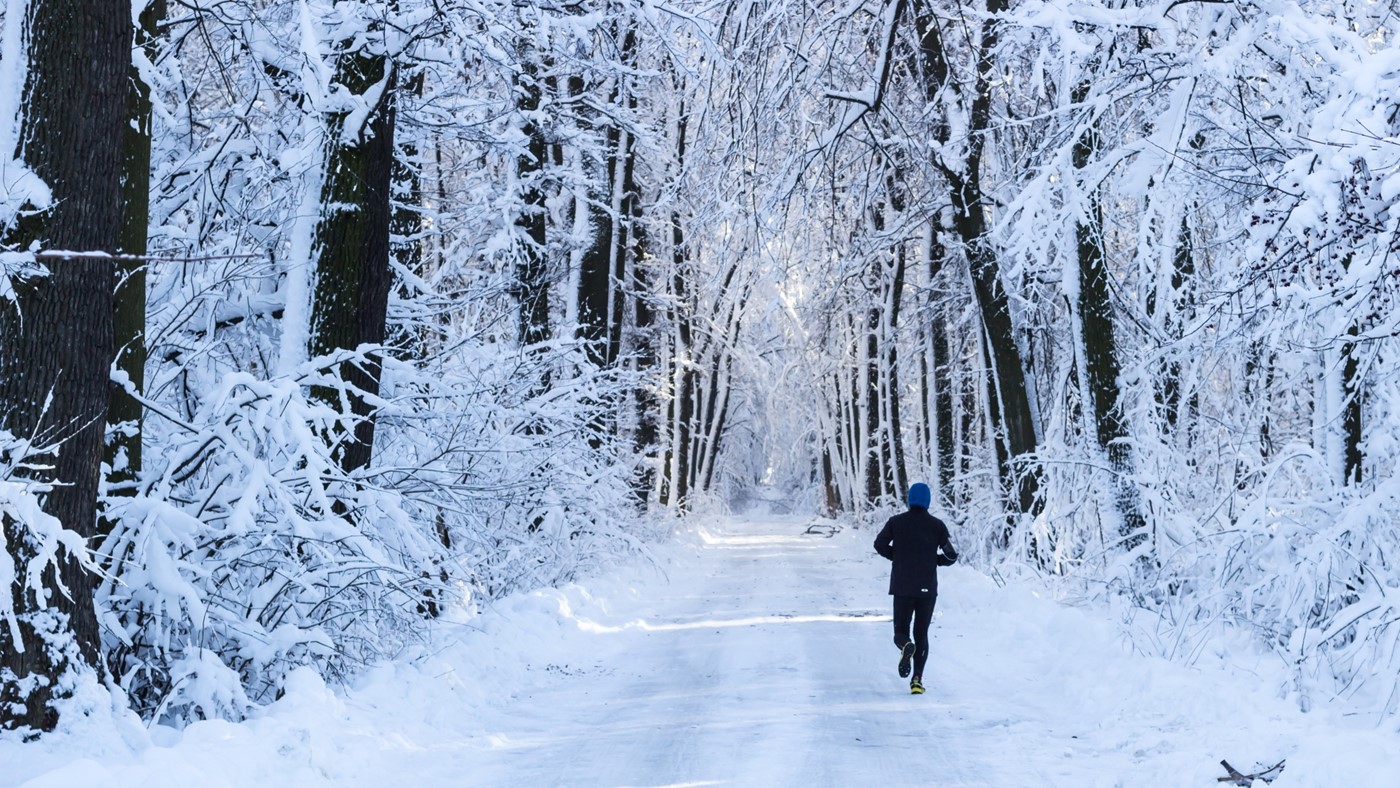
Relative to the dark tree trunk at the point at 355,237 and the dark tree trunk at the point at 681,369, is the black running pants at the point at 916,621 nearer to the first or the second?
the dark tree trunk at the point at 355,237

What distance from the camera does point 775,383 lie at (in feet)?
136

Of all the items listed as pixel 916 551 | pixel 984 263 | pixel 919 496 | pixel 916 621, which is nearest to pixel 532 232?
pixel 984 263

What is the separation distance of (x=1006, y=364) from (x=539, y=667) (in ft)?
26.7

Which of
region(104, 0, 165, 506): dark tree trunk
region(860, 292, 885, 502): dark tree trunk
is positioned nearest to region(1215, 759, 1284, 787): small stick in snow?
region(104, 0, 165, 506): dark tree trunk

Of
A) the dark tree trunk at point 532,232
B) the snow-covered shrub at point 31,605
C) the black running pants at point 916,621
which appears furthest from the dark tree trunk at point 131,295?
the dark tree trunk at point 532,232

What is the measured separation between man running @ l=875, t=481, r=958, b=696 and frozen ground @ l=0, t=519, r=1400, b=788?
0.45m

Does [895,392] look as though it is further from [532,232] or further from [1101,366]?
[1101,366]

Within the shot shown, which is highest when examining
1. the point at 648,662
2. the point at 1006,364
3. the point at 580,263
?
the point at 580,263

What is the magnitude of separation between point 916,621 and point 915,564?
19.4 inches

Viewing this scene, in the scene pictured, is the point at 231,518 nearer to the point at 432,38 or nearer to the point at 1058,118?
the point at 432,38

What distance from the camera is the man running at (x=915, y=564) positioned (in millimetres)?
9961

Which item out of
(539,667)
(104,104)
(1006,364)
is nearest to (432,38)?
(104,104)

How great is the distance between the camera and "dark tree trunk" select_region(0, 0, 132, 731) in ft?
18.4

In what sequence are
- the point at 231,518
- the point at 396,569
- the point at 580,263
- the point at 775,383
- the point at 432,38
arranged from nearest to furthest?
the point at 231,518 → the point at 396,569 → the point at 432,38 → the point at 580,263 → the point at 775,383
